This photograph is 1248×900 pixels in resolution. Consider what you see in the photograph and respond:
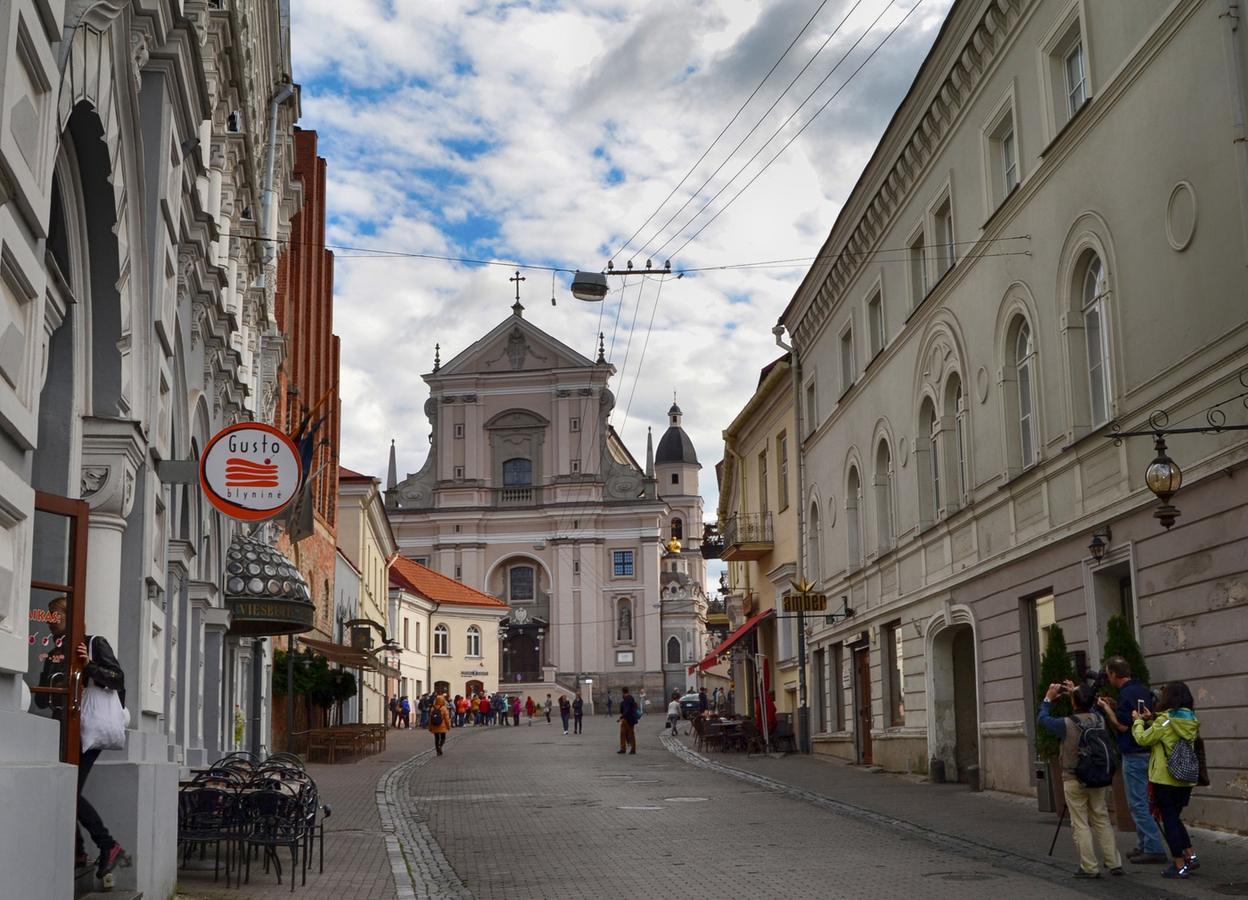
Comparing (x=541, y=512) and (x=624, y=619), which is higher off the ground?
(x=541, y=512)

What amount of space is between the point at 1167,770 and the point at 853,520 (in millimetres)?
16895

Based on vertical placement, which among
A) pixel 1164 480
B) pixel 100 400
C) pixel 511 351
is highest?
pixel 511 351

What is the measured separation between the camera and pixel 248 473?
37.9 ft

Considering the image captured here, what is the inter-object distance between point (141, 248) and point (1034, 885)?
26.7 ft

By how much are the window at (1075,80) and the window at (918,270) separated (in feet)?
19.2

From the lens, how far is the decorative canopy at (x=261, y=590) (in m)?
19.4

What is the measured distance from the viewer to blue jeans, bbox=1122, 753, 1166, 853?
10805mm

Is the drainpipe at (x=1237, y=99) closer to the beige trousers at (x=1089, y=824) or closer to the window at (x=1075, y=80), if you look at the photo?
the window at (x=1075, y=80)

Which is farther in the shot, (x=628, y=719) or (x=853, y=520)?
(x=628, y=719)

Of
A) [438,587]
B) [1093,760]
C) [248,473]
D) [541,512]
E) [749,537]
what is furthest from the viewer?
[541,512]

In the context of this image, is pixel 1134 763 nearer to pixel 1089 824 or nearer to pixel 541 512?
pixel 1089 824

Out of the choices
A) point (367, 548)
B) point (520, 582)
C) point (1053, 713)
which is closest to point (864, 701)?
point (1053, 713)

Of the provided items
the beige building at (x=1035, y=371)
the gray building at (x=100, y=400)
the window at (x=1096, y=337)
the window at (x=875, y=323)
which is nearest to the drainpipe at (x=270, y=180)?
the gray building at (x=100, y=400)

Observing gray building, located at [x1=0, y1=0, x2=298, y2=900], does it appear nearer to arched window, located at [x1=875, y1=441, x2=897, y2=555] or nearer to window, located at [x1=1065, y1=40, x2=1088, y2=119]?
window, located at [x1=1065, y1=40, x2=1088, y2=119]
